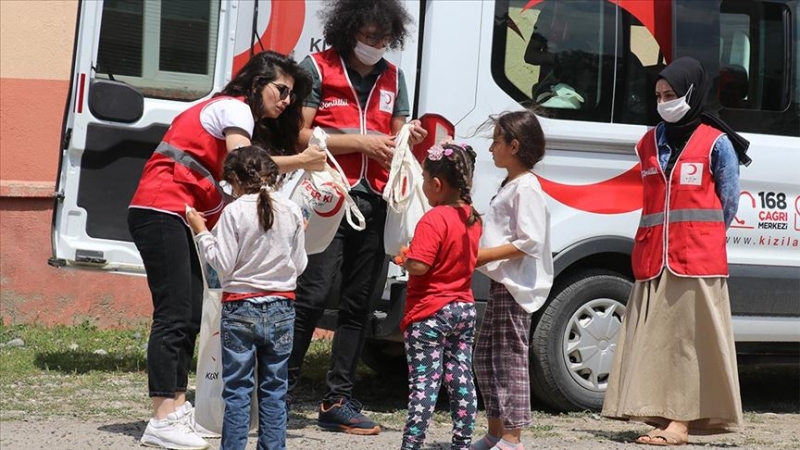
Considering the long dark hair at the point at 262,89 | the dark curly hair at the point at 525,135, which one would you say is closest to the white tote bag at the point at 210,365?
the long dark hair at the point at 262,89

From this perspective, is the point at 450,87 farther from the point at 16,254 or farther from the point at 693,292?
the point at 16,254

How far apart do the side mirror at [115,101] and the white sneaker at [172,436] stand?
2232mm

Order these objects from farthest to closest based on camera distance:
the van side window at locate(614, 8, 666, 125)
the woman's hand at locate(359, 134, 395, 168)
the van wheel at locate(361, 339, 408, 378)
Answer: the van wheel at locate(361, 339, 408, 378) → the van side window at locate(614, 8, 666, 125) → the woman's hand at locate(359, 134, 395, 168)

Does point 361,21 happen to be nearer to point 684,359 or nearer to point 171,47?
point 171,47

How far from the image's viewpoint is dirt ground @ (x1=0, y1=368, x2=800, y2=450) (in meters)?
5.72

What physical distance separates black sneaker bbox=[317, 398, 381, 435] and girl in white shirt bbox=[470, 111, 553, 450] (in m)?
0.70

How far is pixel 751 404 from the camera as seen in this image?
25.9 ft

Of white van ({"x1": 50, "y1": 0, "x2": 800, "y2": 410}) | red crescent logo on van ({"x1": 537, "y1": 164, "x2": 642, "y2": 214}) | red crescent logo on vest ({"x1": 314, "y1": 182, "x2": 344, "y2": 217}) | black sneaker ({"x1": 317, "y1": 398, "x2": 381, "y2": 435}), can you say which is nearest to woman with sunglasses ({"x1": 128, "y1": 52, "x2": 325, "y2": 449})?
red crescent logo on vest ({"x1": 314, "y1": 182, "x2": 344, "y2": 217})

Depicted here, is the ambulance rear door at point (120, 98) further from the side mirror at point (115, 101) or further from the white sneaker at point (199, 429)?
the white sneaker at point (199, 429)

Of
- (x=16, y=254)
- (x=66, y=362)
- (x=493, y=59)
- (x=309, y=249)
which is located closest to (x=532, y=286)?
(x=309, y=249)

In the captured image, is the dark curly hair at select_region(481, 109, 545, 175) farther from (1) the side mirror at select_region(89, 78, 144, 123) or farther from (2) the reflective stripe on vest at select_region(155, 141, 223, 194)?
(1) the side mirror at select_region(89, 78, 144, 123)

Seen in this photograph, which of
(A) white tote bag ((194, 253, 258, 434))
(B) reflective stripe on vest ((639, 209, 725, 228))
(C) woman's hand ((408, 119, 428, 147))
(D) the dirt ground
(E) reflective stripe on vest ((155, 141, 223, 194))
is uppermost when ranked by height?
(C) woman's hand ((408, 119, 428, 147))

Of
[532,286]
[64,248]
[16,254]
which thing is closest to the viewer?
[532,286]

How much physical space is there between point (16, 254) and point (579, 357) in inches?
164
